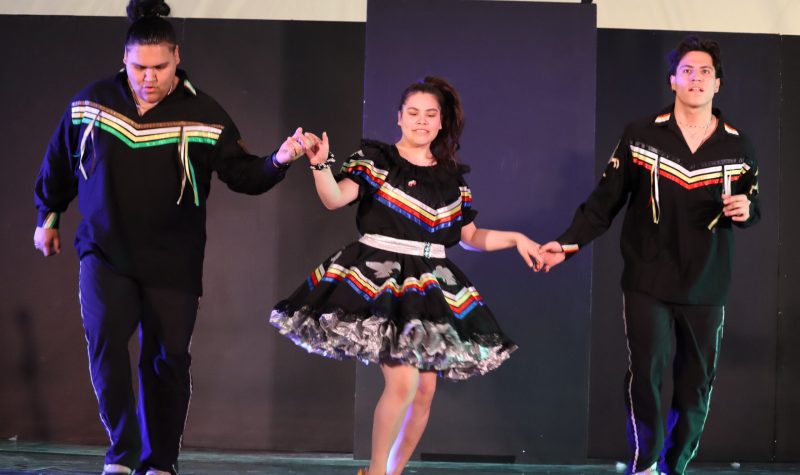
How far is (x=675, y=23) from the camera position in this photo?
202 inches

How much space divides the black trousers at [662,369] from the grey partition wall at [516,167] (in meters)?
0.89

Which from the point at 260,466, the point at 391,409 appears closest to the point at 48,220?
the point at 391,409

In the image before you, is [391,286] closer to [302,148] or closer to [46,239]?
[302,148]

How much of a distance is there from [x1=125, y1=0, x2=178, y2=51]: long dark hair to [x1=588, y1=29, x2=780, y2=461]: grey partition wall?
264 centimetres

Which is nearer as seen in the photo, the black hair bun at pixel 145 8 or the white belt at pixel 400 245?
the black hair bun at pixel 145 8

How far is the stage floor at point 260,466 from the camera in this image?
14.6ft

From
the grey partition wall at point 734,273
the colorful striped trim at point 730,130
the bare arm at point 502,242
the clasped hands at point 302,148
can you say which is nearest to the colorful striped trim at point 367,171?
the clasped hands at point 302,148

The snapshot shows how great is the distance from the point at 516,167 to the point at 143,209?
2.07m

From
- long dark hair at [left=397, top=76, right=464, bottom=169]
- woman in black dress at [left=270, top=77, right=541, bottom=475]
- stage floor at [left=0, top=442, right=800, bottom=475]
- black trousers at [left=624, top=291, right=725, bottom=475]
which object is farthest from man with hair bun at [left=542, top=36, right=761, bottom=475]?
stage floor at [left=0, top=442, right=800, bottom=475]

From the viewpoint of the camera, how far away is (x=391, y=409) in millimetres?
3377

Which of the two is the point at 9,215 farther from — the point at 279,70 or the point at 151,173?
the point at 151,173

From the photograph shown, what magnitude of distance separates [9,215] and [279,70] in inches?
68.7

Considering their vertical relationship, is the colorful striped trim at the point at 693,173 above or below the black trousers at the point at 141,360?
above

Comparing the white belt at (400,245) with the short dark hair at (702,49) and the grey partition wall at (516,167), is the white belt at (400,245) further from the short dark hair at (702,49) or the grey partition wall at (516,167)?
the short dark hair at (702,49)
